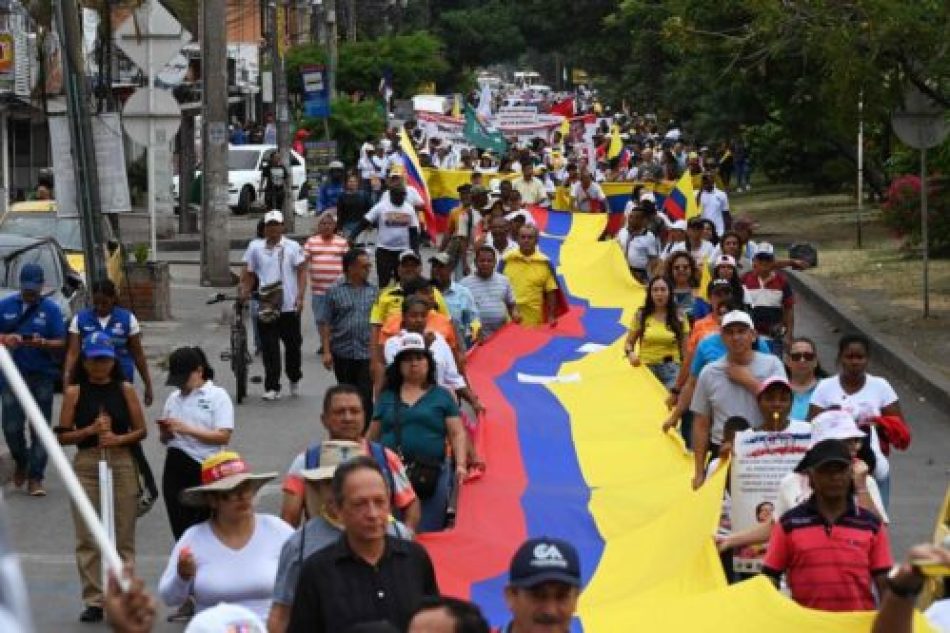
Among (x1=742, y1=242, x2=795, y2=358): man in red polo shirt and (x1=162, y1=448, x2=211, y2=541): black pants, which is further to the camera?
(x1=742, y1=242, x2=795, y2=358): man in red polo shirt

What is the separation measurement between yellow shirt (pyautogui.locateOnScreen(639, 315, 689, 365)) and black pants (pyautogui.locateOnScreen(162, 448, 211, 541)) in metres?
5.20

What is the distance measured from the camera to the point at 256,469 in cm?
1731

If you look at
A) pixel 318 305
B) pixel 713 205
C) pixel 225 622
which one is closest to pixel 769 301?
pixel 318 305

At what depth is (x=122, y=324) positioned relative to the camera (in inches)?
608

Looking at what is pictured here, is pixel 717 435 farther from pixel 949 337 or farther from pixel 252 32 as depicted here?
pixel 252 32

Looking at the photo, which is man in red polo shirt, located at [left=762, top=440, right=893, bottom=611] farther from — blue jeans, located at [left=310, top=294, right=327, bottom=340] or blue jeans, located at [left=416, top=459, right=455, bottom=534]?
blue jeans, located at [left=310, top=294, right=327, bottom=340]

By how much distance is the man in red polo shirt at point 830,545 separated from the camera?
8.63 meters

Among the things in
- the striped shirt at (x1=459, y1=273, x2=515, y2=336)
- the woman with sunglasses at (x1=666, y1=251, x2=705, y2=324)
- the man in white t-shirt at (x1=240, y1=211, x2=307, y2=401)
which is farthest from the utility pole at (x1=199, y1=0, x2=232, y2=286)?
the woman with sunglasses at (x1=666, y1=251, x2=705, y2=324)

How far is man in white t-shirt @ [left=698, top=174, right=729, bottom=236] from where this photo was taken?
31547 mm

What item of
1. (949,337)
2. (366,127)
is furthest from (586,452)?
(366,127)

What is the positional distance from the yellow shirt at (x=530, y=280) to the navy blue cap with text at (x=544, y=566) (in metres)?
14.2

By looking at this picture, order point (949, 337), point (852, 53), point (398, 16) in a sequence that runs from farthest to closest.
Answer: point (398, 16) → point (949, 337) → point (852, 53)

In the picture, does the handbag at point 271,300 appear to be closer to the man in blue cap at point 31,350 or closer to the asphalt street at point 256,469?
the asphalt street at point 256,469

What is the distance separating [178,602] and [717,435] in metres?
4.48
